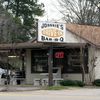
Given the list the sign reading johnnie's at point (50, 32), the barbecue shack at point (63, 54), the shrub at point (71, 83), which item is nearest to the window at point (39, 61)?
the barbecue shack at point (63, 54)

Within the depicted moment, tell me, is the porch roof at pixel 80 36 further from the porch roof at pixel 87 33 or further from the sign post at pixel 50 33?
the sign post at pixel 50 33

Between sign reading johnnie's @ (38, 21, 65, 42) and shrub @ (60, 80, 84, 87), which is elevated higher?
sign reading johnnie's @ (38, 21, 65, 42)

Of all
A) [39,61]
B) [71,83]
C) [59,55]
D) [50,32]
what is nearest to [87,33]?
[59,55]

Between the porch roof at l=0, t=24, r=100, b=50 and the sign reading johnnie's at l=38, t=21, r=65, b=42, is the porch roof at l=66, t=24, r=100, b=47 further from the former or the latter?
the sign reading johnnie's at l=38, t=21, r=65, b=42

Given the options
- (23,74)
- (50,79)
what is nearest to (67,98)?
(50,79)

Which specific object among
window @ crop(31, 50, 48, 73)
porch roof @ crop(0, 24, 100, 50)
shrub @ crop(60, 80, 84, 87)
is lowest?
shrub @ crop(60, 80, 84, 87)

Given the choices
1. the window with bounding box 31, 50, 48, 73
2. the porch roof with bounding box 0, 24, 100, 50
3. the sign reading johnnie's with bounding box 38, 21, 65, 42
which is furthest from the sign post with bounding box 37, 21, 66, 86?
the window with bounding box 31, 50, 48, 73

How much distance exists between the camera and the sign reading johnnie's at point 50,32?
99.5 feet

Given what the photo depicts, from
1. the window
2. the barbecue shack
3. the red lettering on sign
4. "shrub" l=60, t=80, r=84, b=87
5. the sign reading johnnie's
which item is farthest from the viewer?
the window

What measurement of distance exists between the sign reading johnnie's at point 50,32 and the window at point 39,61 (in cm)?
528

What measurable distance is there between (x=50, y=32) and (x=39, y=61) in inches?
241

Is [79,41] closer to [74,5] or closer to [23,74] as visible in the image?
[23,74]

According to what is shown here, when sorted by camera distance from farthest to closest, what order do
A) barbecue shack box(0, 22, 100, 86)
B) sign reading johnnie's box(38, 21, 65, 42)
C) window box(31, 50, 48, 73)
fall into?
window box(31, 50, 48, 73), barbecue shack box(0, 22, 100, 86), sign reading johnnie's box(38, 21, 65, 42)

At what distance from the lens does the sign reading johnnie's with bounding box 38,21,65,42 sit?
30312 mm
